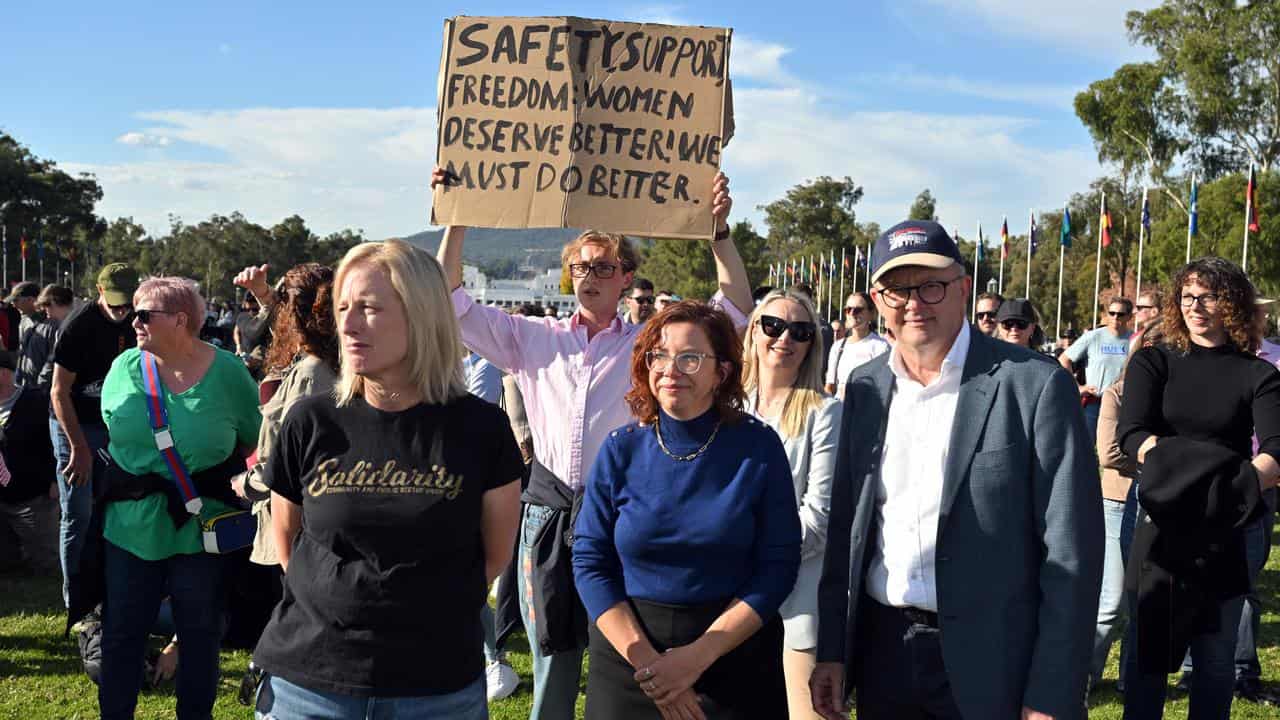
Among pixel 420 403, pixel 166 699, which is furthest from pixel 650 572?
pixel 166 699

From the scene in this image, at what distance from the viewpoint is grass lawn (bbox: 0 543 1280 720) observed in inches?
211

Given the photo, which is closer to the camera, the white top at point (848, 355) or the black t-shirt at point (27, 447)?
the black t-shirt at point (27, 447)

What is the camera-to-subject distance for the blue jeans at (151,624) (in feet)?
13.4

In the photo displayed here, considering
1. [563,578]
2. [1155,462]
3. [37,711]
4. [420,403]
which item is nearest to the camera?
[420,403]

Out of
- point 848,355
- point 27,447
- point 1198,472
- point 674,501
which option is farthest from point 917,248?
point 27,447

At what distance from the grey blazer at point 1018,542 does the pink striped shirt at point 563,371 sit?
4.48 feet

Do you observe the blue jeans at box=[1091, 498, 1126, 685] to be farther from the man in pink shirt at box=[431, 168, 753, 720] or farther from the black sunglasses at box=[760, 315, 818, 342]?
the man in pink shirt at box=[431, 168, 753, 720]

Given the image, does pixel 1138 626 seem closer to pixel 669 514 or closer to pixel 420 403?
pixel 669 514

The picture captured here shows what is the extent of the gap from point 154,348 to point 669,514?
95.3 inches

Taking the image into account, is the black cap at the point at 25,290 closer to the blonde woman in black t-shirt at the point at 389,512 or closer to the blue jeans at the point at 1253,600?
the blonde woman in black t-shirt at the point at 389,512

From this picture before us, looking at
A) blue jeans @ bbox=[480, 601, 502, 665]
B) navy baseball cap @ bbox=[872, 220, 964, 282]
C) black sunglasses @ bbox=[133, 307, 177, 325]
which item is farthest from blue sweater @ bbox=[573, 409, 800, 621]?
blue jeans @ bbox=[480, 601, 502, 665]

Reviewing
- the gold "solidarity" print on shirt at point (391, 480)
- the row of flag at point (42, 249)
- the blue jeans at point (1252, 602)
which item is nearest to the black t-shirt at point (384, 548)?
the gold "solidarity" print on shirt at point (391, 480)

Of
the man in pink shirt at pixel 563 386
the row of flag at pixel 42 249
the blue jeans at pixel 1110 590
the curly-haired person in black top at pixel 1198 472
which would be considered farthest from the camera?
the row of flag at pixel 42 249

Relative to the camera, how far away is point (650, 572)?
2.99 m
